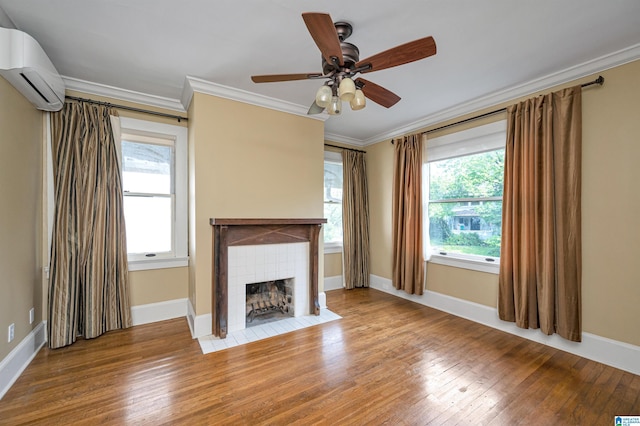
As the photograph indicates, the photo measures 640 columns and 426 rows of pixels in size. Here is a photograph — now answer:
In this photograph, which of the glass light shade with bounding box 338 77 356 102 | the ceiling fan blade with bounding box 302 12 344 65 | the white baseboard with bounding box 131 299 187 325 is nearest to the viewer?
the ceiling fan blade with bounding box 302 12 344 65

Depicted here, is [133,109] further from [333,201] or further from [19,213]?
[333,201]

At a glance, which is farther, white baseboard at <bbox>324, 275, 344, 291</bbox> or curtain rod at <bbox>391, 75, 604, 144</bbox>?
white baseboard at <bbox>324, 275, 344, 291</bbox>

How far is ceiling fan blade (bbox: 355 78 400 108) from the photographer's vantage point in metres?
1.94

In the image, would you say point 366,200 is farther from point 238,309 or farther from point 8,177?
point 8,177

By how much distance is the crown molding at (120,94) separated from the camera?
282 centimetres

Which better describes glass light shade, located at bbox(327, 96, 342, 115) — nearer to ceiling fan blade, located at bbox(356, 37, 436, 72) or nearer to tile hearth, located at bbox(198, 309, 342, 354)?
ceiling fan blade, located at bbox(356, 37, 436, 72)

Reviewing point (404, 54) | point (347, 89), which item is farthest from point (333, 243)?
point (404, 54)

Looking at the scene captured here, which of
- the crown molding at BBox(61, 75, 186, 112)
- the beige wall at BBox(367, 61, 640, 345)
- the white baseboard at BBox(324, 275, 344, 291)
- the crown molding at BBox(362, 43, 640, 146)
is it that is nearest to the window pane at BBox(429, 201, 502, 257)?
the beige wall at BBox(367, 61, 640, 345)

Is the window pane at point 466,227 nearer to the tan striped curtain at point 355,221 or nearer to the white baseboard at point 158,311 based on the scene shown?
the tan striped curtain at point 355,221

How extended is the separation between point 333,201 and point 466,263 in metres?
2.30

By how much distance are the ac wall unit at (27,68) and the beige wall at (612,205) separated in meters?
4.69

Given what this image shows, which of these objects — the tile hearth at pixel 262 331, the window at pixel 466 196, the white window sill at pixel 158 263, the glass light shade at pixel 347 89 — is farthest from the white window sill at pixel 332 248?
the glass light shade at pixel 347 89

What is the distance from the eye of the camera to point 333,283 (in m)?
4.67

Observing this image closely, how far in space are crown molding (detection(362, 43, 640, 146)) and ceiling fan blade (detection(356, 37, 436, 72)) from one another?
204cm
